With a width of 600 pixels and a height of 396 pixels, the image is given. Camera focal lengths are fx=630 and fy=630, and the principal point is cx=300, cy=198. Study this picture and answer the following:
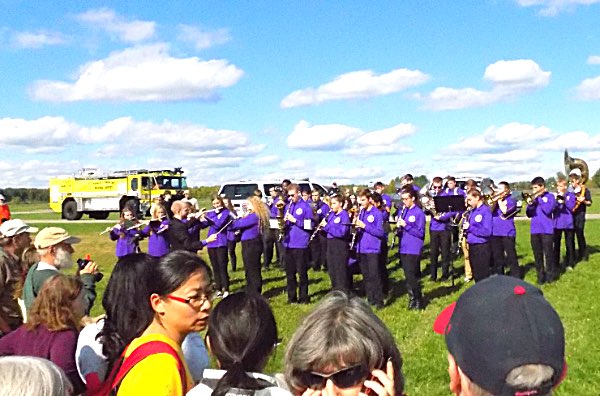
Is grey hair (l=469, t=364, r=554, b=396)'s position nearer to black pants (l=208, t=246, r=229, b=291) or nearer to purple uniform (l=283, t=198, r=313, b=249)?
purple uniform (l=283, t=198, r=313, b=249)

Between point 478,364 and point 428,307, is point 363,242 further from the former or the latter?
point 478,364

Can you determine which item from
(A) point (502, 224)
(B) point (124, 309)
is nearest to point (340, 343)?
(B) point (124, 309)

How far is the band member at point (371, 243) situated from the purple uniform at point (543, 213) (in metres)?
3.35

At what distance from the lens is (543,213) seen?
1158 centimetres

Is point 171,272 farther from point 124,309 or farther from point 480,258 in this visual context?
point 480,258

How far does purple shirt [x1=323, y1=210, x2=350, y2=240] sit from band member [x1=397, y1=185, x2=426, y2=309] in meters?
0.92

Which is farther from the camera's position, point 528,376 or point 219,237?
point 219,237

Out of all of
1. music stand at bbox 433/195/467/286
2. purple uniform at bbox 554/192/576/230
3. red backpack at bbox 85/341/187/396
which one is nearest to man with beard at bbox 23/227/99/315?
red backpack at bbox 85/341/187/396

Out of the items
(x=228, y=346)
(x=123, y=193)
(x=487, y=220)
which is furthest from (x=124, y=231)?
(x=123, y=193)

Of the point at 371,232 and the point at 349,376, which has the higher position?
the point at 349,376

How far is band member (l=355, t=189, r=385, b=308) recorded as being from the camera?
1009 cm

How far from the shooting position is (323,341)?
217 centimetres

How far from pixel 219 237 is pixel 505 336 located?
9986 millimetres

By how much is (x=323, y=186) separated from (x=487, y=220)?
11007mm
